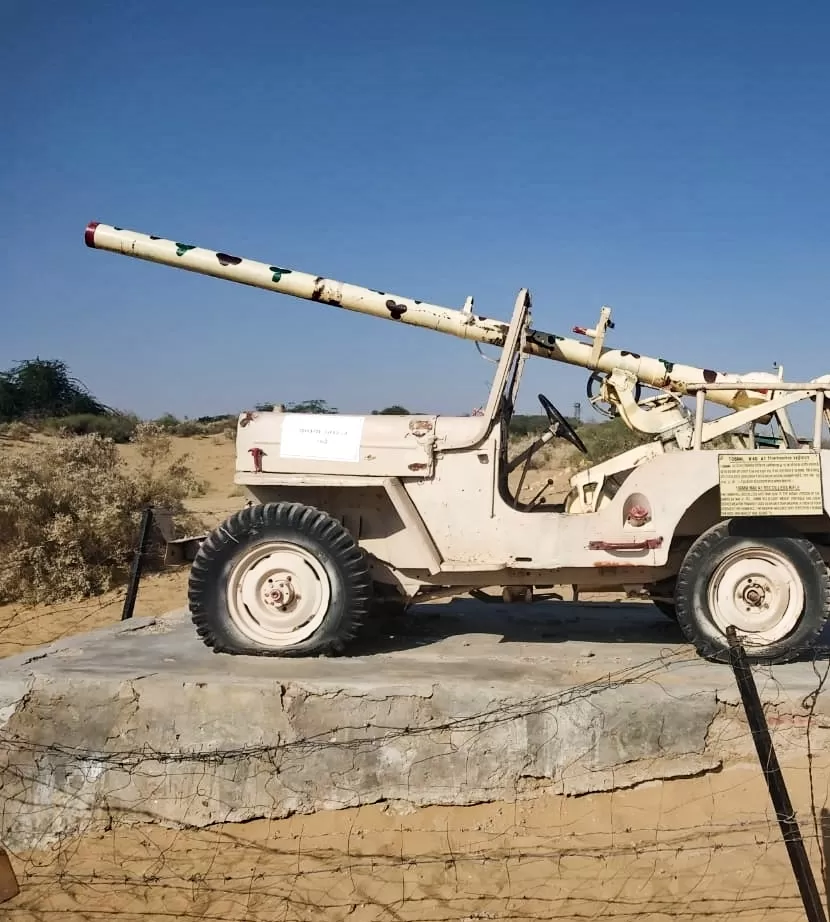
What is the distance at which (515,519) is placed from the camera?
524 cm

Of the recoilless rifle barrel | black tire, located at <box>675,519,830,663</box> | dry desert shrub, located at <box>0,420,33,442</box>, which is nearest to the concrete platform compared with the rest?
black tire, located at <box>675,519,830,663</box>

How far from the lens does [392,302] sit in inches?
231

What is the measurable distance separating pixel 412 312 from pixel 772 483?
8.07 ft

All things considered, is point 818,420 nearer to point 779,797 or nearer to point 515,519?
point 515,519

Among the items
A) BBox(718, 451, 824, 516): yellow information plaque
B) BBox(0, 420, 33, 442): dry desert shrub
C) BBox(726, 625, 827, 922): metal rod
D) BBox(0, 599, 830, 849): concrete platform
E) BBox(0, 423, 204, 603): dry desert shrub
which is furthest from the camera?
BBox(0, 420, 33, 442): dry desert shrub

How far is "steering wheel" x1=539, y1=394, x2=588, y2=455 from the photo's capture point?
581 cm

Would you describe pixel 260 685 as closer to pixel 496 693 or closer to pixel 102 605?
pixel 496 693

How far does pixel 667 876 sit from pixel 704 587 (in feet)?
5.55

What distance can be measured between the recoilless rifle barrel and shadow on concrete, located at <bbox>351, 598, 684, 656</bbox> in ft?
5.75

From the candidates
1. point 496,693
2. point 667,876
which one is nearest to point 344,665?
A: point 496,693

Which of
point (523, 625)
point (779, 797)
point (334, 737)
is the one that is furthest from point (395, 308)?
point (779, 797)

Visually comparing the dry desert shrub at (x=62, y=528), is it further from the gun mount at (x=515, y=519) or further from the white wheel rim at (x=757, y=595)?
the white wheel rim at (x=757, y=595)

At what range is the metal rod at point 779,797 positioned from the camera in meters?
2.91

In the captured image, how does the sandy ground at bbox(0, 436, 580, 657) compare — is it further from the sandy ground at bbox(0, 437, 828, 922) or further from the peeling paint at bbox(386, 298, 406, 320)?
the sandy ground at bbox(0, 437, 828, 922)
